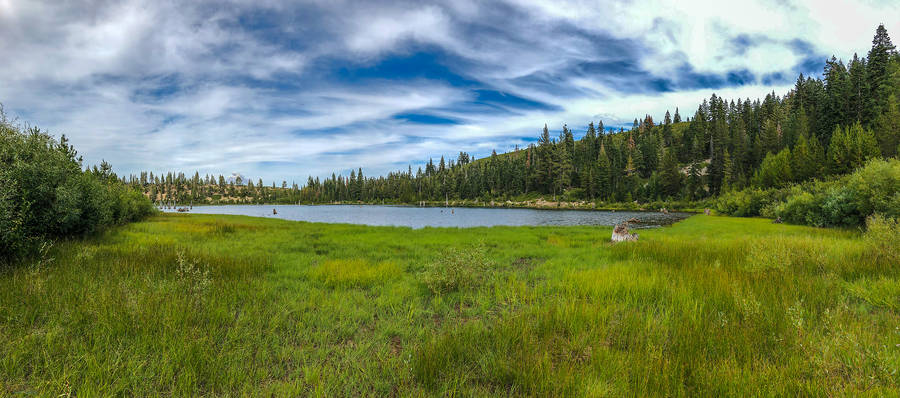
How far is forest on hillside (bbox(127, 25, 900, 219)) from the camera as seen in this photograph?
59.8 metres

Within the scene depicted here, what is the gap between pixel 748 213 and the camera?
46.0m

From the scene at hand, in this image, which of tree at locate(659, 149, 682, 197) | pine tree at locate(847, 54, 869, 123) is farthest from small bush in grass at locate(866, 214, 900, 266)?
tree at locate(659, 149, 682, 197)

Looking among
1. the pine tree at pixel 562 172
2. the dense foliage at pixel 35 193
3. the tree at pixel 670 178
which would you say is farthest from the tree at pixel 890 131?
the dense foliage at pixel 35 193

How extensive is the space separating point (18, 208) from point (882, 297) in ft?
69.0

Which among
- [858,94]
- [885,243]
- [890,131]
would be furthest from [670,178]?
[885,243]

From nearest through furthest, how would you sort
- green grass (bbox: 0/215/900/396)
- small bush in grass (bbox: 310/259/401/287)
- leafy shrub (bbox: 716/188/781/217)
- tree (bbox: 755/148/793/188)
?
green grass (bbox: 0/215/900/396)
small bush in grass (bbox: 310/259/401/287)
leafy shrub (bbox: 716/188/781/217)
tree (bbox: 755/148/793/188)

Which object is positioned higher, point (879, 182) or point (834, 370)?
point (879, 182)

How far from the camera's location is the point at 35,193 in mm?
9727

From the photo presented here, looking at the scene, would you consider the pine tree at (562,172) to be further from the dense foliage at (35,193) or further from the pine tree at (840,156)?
the dense foliage at (35,193)

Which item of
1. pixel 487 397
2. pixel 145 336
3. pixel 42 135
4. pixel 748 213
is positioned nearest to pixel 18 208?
pixel 42 135

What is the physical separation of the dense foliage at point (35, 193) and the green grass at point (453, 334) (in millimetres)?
1200

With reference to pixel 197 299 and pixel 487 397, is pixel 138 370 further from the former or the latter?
pixel 487 397

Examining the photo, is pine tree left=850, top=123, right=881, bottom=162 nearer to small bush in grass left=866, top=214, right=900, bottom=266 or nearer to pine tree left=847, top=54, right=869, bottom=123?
pine tree left=847, top=54, right=869, bottom=123

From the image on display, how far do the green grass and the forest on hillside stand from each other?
5370 cm
